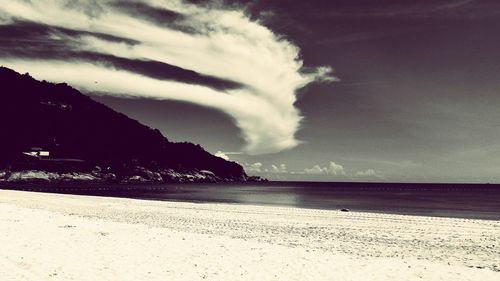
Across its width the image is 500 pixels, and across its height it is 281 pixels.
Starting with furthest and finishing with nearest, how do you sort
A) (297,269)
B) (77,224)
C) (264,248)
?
(77,224)
(264,248)
(297,269)

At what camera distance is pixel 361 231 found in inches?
903

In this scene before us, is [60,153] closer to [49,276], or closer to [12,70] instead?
[12,70]

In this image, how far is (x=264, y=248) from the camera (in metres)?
16.0

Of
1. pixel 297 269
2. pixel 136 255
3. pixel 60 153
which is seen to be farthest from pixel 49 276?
pixel 60 153

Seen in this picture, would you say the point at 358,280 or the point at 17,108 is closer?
the point at 358,280

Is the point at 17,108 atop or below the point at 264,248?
atop

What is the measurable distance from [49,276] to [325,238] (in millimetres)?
13350

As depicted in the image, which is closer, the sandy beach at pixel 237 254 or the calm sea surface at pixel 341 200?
the sandy beach at pixel 237 254

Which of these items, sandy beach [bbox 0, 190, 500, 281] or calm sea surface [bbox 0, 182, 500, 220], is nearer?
sandy beach [bbox 0, 190, 500, 281]

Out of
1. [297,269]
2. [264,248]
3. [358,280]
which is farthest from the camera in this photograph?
[264,248]

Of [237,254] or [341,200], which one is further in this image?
[341,200]

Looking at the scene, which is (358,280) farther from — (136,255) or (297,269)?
(136,255)

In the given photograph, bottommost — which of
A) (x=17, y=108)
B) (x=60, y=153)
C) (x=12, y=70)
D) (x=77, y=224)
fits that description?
(x=77, y=224)

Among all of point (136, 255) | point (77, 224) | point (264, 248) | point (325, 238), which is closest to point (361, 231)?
point (325, 238)
